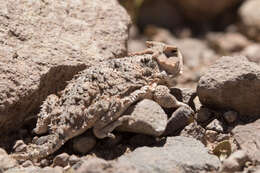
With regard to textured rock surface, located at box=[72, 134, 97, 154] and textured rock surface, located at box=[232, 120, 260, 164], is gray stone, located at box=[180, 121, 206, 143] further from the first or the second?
textured rock surface, located at box=[72, 134, 97, 154]

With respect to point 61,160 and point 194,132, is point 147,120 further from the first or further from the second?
point 61,160

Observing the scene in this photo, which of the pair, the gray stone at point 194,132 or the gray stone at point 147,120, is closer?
the gray stone at point 147,120

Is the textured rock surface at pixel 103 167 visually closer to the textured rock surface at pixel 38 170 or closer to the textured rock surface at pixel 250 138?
the textured rock surface at pixel 38 170

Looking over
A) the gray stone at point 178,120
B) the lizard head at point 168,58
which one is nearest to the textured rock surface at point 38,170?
the gray stone at point 178,120

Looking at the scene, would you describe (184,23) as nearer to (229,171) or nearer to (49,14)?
(49,14)

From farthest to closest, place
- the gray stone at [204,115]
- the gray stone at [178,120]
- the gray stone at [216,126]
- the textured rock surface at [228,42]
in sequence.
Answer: the textured rock surface at [228,42], the gray stone at [204,115], the gray stone at [216,126], the gray stone at [178,120]

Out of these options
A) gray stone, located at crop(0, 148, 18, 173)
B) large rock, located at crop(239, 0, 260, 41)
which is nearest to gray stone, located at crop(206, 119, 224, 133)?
gray stone, located at crop(0, 148, 18, 173)

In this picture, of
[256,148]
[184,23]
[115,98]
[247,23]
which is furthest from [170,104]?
[184,23]
